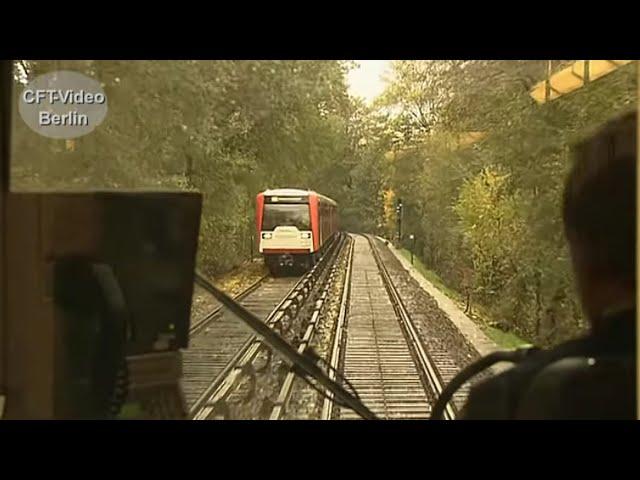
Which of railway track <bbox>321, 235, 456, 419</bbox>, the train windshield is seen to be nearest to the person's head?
railway track <bbox>321, 235, 456, 419</bbox>

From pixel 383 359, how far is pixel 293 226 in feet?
1.88

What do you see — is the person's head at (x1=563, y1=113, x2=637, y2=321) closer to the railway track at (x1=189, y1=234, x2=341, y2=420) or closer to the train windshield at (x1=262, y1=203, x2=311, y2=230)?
the train windshield at (x1=262, y1=203, x2=311, y2=230)

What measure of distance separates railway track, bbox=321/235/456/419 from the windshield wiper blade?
27mm

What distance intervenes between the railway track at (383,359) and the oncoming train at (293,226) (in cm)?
21

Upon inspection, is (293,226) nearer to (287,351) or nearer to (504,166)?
(287,351)

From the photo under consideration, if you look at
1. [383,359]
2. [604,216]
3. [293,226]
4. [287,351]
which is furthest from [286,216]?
[604,216]

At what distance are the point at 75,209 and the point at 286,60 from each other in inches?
32.8

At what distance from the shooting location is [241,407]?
2338 millimetres

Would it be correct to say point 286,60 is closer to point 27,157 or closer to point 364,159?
point 364,159

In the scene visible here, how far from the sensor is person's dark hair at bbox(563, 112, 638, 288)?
218 centimetres

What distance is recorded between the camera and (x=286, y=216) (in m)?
2.52
